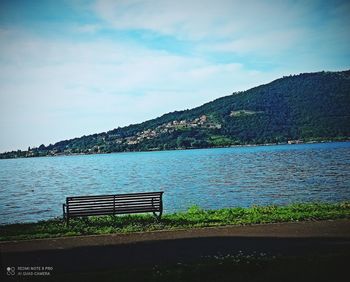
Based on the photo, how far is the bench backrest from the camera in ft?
42.3

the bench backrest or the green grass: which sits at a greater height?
the bench backrest

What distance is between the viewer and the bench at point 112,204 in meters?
12.9

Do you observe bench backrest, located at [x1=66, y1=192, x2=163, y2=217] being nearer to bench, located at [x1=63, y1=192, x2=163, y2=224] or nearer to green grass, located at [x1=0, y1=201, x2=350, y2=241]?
bench, located at [x1=63, y1=192, x2=163, y2=224]

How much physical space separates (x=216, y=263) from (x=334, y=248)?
3.13 meters

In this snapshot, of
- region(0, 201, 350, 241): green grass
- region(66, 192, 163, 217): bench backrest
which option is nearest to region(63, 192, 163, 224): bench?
region(66, 192, 163, 217): bench backrest

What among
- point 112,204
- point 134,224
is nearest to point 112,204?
point 112,204

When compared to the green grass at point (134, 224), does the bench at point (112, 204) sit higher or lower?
higher

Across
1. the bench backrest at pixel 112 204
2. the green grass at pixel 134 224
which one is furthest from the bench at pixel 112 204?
the green grass at pixel 134 224

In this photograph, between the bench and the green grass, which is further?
the bench

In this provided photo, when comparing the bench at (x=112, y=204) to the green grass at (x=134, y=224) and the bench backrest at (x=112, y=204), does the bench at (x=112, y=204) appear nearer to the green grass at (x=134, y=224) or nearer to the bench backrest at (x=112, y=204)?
the bench backrest at (x=112, y=204)

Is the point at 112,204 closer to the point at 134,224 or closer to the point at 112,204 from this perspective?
the point at 112,204

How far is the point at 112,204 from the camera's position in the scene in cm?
1336

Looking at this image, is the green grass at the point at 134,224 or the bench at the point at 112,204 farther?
the bench at the point at 112,204

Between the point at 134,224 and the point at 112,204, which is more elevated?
the point at 112,204
